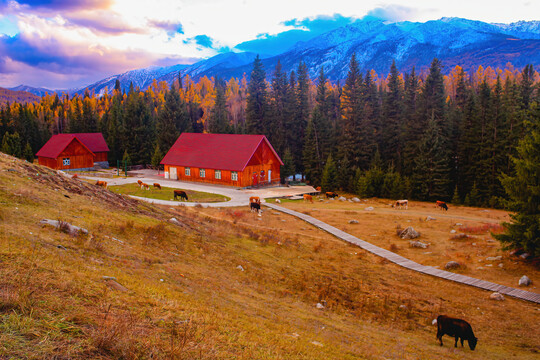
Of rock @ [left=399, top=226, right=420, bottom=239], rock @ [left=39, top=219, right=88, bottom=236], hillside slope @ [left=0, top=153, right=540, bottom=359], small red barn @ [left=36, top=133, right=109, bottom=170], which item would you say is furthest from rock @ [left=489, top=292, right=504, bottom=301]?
small red barn @ [left=36, top=133, right=109, bottom=170]

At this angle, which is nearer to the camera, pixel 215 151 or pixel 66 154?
pixel 215 151

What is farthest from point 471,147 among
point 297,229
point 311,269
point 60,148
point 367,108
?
point 60,148

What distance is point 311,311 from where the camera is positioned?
11.4 metres

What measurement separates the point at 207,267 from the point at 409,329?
24.7 feet

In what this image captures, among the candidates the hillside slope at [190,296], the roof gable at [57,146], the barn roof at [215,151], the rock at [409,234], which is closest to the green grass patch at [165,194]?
the barn roof at [215,151]

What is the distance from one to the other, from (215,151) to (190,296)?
48.1 meters

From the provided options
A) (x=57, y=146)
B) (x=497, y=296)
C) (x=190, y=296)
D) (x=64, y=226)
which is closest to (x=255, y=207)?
(x=497, y=296)

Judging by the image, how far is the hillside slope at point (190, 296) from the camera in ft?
18.6

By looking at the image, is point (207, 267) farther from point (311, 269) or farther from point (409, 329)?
point (409, 329)

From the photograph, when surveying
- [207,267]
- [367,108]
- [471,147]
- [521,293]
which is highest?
[367,108]

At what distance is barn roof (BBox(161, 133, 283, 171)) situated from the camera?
5241 cm

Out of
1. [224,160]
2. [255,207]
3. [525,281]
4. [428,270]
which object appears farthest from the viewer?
[224,160]

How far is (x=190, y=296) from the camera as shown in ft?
30.4

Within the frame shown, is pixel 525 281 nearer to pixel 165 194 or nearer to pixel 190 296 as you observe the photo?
pixel 190 296
